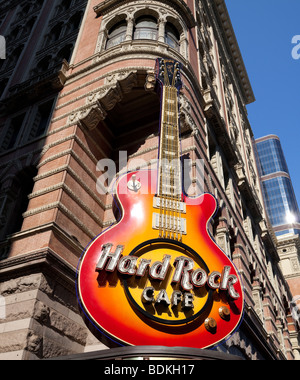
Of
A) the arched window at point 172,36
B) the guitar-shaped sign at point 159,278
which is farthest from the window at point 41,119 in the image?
the guitar-shaped sign at point 159,278

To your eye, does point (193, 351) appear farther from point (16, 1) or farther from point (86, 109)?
point (16, 1)

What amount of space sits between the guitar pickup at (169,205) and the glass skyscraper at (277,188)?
116m

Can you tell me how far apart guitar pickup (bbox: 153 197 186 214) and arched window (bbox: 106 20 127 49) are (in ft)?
35.0

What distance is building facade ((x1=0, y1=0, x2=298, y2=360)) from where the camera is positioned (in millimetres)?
9977

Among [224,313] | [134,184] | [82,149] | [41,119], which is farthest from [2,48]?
[224,313]

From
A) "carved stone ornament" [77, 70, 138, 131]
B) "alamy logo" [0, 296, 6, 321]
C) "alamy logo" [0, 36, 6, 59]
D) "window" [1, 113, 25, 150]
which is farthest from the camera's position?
"alamy logo" [0, 36, 6, 59]

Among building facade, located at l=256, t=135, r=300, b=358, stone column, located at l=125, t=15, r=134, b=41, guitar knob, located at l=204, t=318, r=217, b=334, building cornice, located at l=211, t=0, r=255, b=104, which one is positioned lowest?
guitar knob, located at l=204, t=318, r=217, b=334

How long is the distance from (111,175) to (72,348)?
24.4 ft

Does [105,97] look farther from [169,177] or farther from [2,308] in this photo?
[2,308]

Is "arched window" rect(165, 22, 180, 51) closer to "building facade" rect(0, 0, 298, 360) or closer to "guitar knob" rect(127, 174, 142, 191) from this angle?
"building facade" rect(0, 0, 298, 360)

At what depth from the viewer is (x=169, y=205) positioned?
33.3 feet

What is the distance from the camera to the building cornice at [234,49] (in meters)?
35.2

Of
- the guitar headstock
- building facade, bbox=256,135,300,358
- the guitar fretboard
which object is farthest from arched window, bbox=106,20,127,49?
building facade, bbox=256,135,300,358

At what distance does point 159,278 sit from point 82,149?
7508 mm
